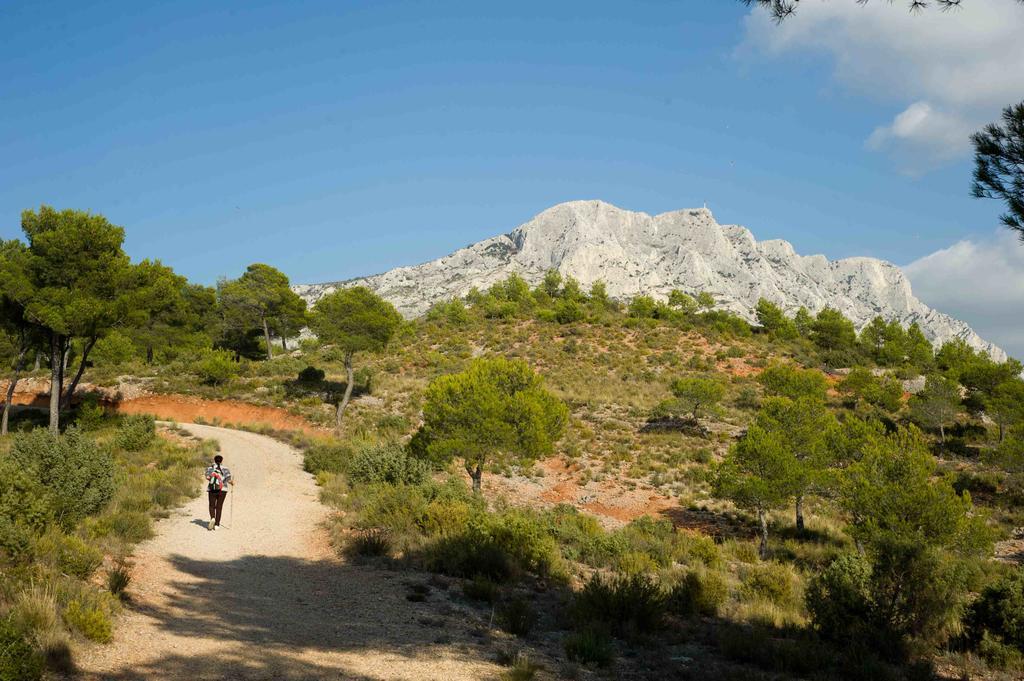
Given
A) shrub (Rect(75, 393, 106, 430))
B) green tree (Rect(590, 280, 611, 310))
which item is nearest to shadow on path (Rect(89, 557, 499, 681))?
shrub (Rect(75, 393, 106, 430))

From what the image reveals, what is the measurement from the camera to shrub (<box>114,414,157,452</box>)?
22.5 m

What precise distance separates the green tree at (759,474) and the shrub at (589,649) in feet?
45.6

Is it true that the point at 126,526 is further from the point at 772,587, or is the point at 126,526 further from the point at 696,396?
the point at 696,396

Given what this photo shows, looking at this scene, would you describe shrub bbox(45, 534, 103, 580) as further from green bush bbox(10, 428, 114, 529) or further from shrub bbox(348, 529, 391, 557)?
shrub bbox(348, 529, 391, 557)

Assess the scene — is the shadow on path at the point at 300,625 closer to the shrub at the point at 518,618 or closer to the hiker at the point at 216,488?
the shrub at the point at 518,618

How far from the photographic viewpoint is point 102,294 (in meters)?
22.5

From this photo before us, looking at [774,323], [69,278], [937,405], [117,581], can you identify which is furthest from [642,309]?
[117,581]

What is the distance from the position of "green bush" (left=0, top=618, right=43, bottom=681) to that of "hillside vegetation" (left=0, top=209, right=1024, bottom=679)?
12cm

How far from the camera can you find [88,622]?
22.2 feet

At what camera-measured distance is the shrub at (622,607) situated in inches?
376

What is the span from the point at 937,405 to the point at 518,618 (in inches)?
1571

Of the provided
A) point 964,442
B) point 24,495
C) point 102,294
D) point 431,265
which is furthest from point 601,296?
point 431,265

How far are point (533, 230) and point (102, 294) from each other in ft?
584

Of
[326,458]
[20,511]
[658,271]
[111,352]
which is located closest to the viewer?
[20,511]
